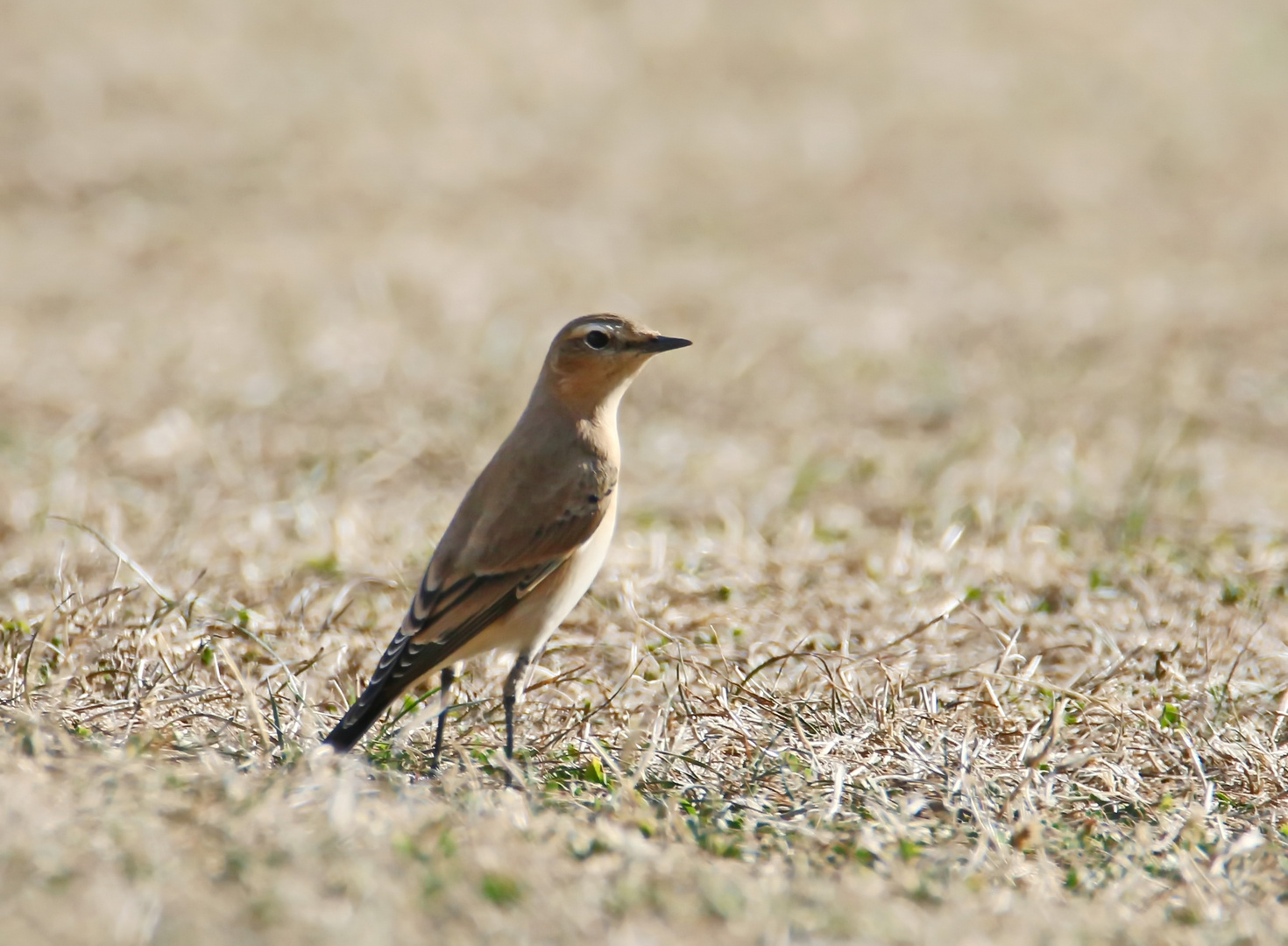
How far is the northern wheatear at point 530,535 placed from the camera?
14.6 feet

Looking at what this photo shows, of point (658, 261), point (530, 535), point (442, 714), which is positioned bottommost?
point (442, 714)

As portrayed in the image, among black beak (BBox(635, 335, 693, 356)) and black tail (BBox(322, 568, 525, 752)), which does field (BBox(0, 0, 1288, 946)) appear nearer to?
black tail (BBox(322, 568, 525, 752))

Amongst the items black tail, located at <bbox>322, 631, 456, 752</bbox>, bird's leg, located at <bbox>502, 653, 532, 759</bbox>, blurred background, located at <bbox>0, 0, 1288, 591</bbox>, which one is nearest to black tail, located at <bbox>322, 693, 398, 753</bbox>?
black tail, located at <bbox>322, 631, 456, 752</bbox>

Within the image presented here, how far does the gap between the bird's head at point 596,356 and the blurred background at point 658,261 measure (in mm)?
1471

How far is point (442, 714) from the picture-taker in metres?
4.53

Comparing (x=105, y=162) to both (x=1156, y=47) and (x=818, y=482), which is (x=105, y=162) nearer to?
(x=818, y=482)

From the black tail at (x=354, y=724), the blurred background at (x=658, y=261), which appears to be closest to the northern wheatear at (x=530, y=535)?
the black tail at (x=354, y=724)

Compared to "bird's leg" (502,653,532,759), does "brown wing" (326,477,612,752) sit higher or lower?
higher

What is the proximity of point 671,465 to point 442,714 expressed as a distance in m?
4.40

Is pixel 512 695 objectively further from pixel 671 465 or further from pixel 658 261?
pixel 658 261

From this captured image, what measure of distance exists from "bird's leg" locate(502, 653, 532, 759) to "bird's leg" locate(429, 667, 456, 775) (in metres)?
0.19

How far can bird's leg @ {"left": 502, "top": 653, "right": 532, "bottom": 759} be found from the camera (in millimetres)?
4453

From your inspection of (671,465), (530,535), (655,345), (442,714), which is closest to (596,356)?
(655,345)

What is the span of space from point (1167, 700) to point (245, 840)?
10.4ft
